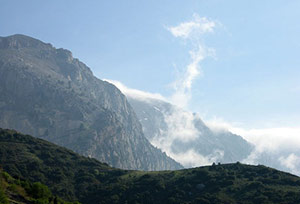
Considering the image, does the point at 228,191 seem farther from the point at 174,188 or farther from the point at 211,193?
the point at 174,188

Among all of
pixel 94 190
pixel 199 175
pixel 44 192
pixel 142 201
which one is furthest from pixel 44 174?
pixel 44 192

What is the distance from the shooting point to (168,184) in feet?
567

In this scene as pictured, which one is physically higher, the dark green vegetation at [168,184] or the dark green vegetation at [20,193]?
the dark green vegetation at [168,184]

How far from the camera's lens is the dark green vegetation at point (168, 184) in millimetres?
144375

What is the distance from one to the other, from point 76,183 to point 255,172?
9809 centimetres

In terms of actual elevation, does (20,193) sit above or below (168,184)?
below

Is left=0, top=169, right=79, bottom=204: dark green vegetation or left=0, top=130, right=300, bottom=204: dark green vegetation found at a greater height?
left=0, top=130, right=300, bottom=204: dark green vegetation

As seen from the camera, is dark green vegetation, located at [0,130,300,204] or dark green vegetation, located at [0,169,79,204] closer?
dark green vegetation, located at [0,169,79,204]

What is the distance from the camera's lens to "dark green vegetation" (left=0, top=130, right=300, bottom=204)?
474 ft

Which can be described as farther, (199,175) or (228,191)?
(199,175)

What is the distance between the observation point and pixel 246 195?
14338cm

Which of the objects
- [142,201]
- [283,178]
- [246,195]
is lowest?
[142,201]

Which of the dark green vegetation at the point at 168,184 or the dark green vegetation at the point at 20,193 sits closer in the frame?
the dark green vegetation at the point at 20,193

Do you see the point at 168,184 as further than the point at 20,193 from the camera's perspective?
Yes
